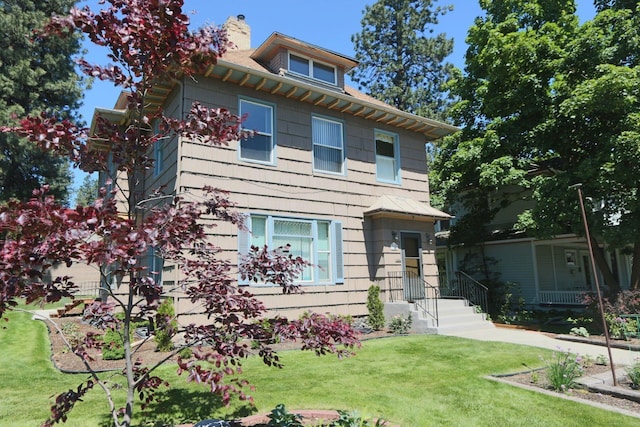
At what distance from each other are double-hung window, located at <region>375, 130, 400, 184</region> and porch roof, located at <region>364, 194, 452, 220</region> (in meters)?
0.69

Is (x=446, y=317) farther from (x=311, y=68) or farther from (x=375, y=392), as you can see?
(x=311, y=68)

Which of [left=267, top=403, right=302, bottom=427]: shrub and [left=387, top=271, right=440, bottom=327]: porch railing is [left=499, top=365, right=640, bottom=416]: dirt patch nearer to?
[left=267, top=403, right=302, bottom=427]: shrub

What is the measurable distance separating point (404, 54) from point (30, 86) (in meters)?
24.5

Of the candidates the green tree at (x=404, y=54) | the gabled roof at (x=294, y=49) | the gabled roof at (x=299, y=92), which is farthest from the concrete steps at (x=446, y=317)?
the green tree at (x=404, y=54)

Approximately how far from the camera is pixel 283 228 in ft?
35.1

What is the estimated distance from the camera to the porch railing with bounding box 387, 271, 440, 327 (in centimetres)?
1204

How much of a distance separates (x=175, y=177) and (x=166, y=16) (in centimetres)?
677

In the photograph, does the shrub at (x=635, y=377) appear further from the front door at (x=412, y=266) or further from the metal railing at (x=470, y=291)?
the metal railing at (x=470, y=291)

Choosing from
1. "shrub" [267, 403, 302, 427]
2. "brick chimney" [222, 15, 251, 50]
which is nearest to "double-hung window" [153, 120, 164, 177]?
"brick chimney" [222, 15, 251, 50]

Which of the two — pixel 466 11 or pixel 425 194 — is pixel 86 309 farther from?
pixel 466 11

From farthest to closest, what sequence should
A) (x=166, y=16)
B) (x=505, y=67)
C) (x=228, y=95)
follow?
(x=505, y=67), (x=228, y=95), (x=166, y=16)

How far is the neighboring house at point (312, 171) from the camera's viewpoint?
9.93 meters

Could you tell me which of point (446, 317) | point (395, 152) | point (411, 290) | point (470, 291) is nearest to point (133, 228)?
point (411, 290)

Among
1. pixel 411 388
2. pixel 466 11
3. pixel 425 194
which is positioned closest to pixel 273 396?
pixel 411 388
